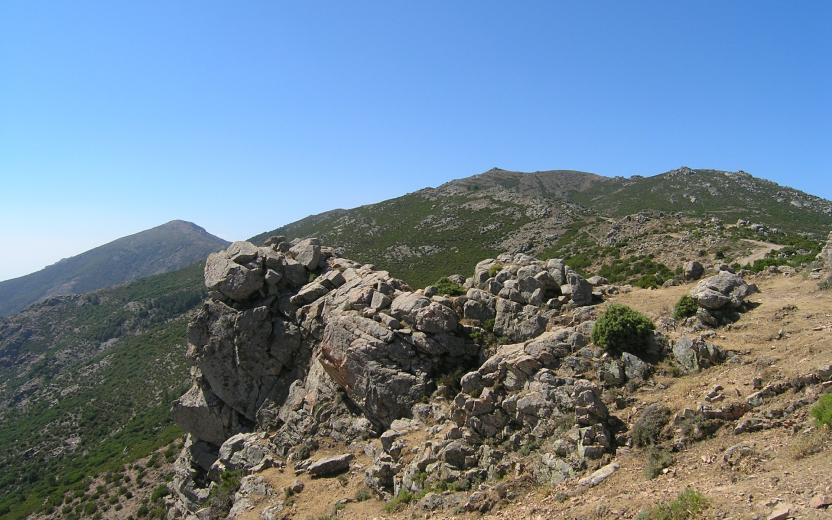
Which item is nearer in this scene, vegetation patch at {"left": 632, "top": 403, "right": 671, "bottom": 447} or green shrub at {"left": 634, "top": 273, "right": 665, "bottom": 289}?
vegetation patch at {"left": 632, "top": 403, "right": 671, "bottom": 447}

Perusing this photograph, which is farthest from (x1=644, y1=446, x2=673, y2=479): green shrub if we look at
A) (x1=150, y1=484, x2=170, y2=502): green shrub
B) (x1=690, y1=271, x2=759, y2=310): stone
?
(x1=150, y1=484, x2=170, y2=502): green shrub

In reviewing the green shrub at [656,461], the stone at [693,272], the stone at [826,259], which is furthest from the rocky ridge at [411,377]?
the stone at [693,272]

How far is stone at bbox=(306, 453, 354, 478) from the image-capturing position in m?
20.8

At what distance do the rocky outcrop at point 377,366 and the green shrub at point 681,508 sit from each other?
383 cm

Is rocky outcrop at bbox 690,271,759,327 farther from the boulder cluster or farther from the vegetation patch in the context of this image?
the vegetation patch

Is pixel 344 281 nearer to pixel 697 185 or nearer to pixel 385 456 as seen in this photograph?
pixel 385 456

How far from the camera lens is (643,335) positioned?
18.9 m

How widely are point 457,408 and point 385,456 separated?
3.53 meters

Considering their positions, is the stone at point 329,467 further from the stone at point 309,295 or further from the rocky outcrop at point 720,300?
the rocky outcrop at point 720,300

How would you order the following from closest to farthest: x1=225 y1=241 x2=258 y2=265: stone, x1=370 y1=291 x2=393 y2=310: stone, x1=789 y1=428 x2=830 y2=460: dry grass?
x1=789 y1=428 x2=830 y2=460: dry grass
x1=370 y1=291 x2=393 y2=310: stone
x1=225 y1=241 x2=258 y2=265: stone

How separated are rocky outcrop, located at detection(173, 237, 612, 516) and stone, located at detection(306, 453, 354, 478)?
0.05 metres

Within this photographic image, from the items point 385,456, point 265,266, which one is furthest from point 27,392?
point 385,456

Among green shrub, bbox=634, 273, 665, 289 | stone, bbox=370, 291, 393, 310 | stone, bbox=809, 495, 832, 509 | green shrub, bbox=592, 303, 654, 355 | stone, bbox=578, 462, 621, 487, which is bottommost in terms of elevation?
stone, bbox=578, 462, 621, 487

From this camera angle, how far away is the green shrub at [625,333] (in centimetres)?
1873
